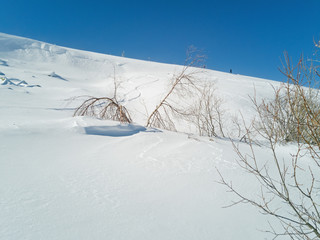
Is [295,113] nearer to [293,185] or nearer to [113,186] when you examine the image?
[293,185]

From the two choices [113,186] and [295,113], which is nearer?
[113,186]

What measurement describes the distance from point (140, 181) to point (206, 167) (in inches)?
30.5

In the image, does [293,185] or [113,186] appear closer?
[113,186]

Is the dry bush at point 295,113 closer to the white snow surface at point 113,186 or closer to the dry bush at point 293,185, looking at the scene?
the dry bush at point 293,185

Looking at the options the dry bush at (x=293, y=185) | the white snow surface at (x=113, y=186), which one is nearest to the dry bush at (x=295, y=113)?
the dry bush at (x=293, y=185)

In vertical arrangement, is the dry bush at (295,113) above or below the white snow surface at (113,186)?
above

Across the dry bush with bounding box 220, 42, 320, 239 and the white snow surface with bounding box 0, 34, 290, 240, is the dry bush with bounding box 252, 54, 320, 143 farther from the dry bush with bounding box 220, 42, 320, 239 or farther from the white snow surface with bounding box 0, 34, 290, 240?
the white snow surface with bounding box 0, 34, 290, 240

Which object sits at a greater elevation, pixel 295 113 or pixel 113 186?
pixel 295 113

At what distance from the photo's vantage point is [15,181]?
127cm

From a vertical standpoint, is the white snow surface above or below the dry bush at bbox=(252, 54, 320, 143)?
below

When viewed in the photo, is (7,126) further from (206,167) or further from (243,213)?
(243,213)

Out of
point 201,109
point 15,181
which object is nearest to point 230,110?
point 201,109

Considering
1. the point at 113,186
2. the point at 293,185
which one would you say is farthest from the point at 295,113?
the point at 113,186

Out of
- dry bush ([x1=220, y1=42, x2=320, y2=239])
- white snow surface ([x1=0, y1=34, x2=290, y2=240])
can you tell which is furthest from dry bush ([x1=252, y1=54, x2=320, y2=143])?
white snow surface ([x1=0, y1=34, x2=290, y2=240])
